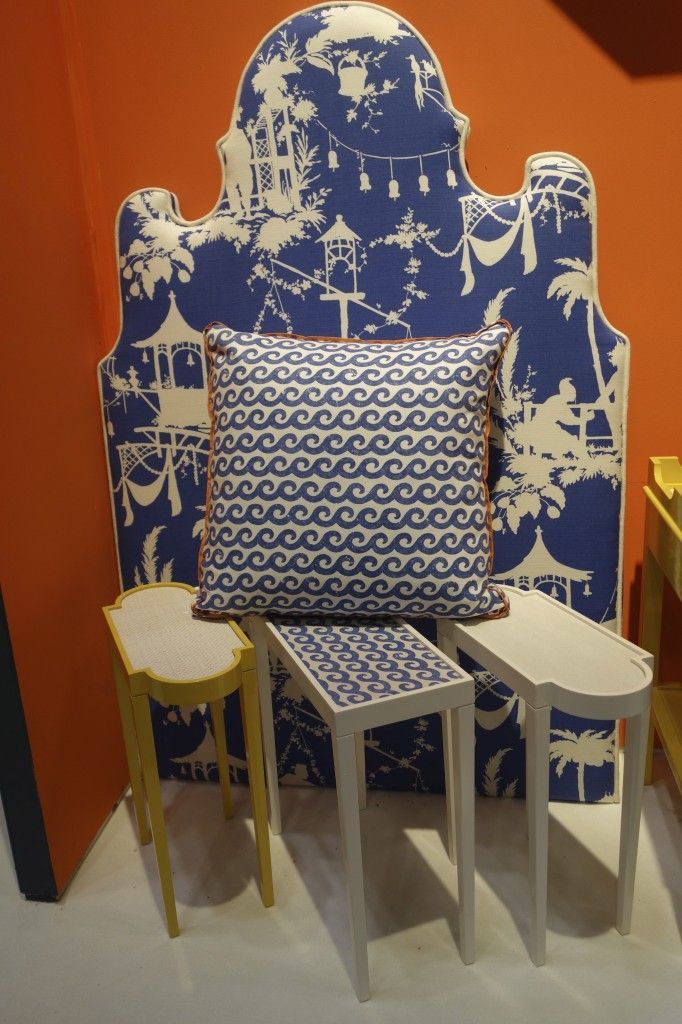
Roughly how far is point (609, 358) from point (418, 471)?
1.54 feet

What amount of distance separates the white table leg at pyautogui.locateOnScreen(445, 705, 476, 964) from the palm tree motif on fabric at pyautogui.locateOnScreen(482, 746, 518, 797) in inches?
16.3

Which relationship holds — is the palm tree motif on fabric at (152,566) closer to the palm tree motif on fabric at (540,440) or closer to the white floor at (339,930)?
the white floor at (339,930)

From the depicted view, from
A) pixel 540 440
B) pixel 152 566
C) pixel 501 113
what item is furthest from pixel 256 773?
pixel 501 113

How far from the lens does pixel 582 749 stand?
172 cm

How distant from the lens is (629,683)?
1246 mm

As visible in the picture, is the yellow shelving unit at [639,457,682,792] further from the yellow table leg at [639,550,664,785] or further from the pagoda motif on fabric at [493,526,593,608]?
the pagoda motif on fabric at [493,526,593,608]

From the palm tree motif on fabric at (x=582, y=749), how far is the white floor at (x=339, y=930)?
10cm

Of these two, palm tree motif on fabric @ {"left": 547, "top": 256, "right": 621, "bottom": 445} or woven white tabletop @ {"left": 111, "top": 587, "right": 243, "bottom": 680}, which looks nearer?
woven white tabletop @ {"left": 111, "top": 587, "right": 243, "bottom": 680}

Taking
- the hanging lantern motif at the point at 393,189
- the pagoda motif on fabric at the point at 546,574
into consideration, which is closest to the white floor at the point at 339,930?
the pagoda motif on fabric at the point at 546,574

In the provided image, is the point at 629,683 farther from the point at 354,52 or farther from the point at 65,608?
the point at 354,52

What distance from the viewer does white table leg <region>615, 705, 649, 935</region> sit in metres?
1.28

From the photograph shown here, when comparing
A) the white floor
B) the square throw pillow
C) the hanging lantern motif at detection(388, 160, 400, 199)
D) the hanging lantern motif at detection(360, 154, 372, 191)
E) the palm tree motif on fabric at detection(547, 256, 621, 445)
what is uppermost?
the hanging lantern motif at detection(360, 154, 372, 191)

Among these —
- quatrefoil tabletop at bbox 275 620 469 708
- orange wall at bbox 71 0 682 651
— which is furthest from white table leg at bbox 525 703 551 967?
orange wall at bbox 71 0 682 651

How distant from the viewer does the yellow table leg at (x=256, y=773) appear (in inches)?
54.6
